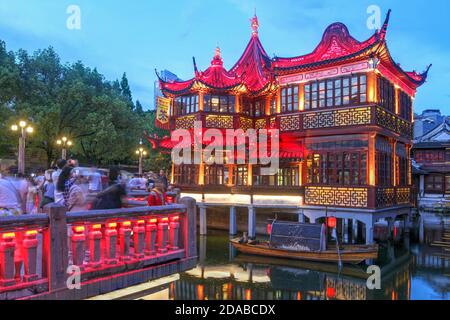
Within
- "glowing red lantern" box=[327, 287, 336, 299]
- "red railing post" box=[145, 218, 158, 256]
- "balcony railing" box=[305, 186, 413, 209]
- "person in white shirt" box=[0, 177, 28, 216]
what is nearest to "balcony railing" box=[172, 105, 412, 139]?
"balcony railing" box=[305, 186, 413, 209]

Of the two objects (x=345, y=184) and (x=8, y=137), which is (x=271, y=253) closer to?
(x=345, y=184)

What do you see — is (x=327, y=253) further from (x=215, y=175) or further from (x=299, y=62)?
(x=299, y=62)

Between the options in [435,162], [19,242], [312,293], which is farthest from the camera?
[435,162]

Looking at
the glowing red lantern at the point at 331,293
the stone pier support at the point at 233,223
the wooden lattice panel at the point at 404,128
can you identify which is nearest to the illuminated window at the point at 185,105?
the stone pier support at the point at 233,223

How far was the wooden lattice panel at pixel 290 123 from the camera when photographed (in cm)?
2202

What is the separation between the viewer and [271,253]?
62.6ft

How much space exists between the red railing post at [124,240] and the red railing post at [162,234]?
25.5 inches

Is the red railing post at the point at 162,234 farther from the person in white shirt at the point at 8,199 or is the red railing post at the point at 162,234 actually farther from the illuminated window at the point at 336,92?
the illuminated window at the point at 336,92

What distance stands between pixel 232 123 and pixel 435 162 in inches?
998

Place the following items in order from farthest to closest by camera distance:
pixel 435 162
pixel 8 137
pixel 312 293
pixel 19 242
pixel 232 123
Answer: pixel 435 162, pixel 8 137, pixel 232 123, pixel 312 293, pixel 19 242

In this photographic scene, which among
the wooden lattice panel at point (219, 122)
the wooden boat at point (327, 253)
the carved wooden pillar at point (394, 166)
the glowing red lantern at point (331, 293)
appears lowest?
the glowing red lantern at point (331, 293)

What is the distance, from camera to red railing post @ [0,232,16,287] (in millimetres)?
4445

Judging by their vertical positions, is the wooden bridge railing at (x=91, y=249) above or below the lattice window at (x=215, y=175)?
below

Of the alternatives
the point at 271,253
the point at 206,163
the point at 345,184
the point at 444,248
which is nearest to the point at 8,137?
the point at 206,163
